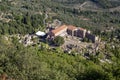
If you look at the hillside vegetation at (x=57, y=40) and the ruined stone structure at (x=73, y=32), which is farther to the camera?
the ruined stone structure at (x=73, y=32)

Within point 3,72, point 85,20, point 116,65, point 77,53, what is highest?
point 116,65

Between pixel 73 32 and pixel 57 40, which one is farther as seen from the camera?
pixel 73 32

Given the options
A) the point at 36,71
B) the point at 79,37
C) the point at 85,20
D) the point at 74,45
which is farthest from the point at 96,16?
the point at 36,71

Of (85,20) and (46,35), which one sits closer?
(46,35)

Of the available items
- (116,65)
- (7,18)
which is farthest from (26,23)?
(116,65)

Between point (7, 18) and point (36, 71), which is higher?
point (36, 71)

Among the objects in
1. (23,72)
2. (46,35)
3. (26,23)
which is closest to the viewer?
(23,72)

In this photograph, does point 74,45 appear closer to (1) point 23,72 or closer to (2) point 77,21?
(2) point 77,21

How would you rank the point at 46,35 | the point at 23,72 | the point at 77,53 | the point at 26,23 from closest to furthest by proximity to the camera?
the point at 23,72 → the point at 77,53 → the point at 46,35 → the point at 26,23

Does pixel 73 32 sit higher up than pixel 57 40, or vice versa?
pixel 57 40

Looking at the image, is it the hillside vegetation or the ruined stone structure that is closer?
the hillside vegetation
